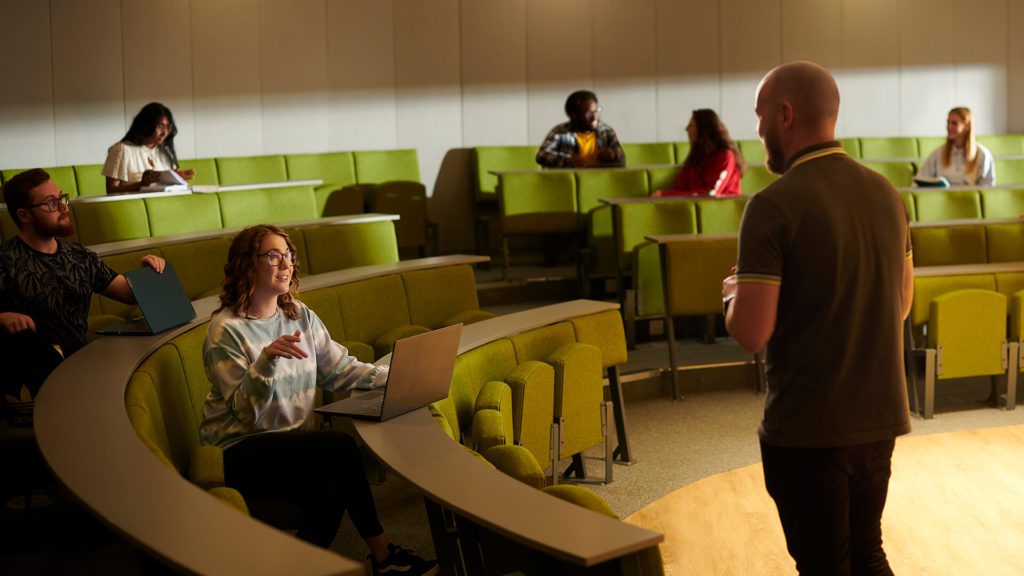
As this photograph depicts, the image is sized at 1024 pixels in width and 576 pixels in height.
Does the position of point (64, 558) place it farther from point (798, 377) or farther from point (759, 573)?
point (798, 377)

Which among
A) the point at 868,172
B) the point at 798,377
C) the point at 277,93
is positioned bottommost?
the point at 798,377

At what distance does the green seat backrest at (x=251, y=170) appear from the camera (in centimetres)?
776

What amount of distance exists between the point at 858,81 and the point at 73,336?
25.6 feet

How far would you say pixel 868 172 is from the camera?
74.5 inches

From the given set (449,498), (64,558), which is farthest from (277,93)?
(449,498)

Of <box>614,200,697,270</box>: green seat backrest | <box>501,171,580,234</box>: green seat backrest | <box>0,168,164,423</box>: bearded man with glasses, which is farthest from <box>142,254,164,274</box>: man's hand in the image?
<box>501,171,580,234</box>: green seat backrest

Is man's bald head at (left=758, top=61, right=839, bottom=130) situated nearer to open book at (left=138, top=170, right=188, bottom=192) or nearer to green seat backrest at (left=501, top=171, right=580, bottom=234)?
open book at (left=138, top=170, right=188, bottom=192)

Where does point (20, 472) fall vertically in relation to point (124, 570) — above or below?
above

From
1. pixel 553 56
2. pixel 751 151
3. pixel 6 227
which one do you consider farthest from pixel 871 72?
pixel 6 227

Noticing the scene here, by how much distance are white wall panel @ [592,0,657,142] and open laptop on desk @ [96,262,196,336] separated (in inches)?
242

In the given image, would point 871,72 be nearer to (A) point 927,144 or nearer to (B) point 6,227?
(A) point 927,144

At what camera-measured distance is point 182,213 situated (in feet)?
17.6

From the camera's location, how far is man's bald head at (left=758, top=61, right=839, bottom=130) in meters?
1.87

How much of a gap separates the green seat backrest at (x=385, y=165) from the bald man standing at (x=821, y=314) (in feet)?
21.0
